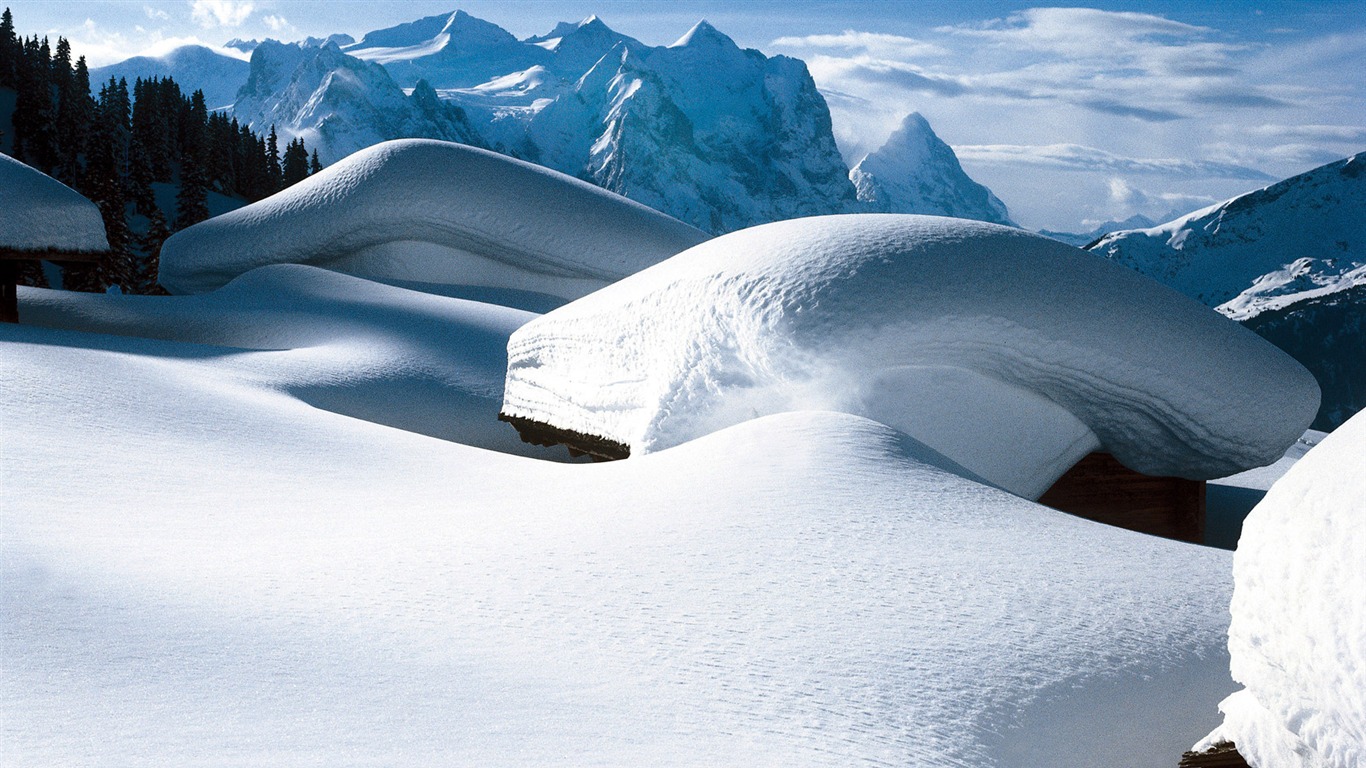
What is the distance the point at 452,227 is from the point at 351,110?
113645 millimetres

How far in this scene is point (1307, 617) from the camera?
1535mm

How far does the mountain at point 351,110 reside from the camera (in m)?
113

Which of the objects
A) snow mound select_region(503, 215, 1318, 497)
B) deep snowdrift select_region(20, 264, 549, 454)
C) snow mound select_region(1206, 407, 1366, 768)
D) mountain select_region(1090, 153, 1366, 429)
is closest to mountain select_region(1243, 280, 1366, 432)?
mountain select_region(1090, 153, 1366, 429)

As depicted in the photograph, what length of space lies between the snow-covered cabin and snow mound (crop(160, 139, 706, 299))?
7.51ft

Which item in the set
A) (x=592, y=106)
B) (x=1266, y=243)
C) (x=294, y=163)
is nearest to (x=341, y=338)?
(x=294, y=163)

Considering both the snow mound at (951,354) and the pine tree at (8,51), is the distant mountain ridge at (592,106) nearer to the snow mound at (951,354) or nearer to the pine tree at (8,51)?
the pine tree at (8,51)

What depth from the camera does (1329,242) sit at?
95438 mm

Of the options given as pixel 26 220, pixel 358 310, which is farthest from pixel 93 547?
pixel 26 220

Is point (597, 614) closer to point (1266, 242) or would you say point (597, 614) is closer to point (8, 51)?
point (8, 51)

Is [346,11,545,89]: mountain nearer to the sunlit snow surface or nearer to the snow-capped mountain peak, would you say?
the snow-capped mountain peak

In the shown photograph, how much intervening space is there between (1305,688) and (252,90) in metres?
167

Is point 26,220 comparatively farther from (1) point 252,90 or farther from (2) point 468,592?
(1) point 252,90

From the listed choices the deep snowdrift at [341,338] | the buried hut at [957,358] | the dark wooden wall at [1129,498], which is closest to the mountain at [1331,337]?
the deep snowdrift at [341,338]

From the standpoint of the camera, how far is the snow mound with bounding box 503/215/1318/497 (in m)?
4.24
